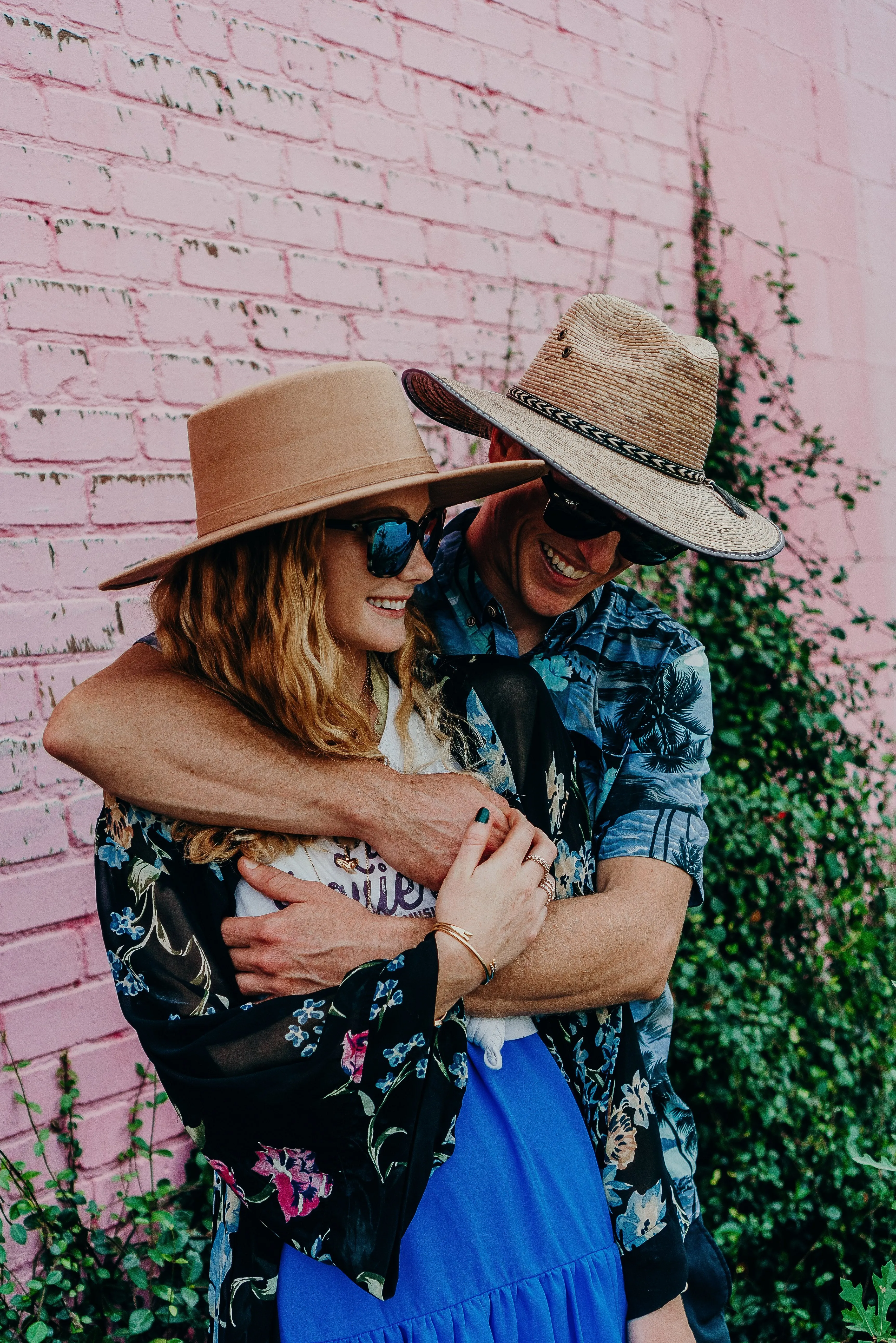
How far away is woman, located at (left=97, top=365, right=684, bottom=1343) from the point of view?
1.29 m

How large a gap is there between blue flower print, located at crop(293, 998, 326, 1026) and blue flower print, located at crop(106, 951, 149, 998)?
212 millimetres

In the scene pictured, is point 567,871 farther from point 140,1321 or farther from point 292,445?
point 140,1321

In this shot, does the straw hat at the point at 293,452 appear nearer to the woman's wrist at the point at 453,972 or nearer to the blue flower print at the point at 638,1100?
the woman's wrist at the point at 453,972

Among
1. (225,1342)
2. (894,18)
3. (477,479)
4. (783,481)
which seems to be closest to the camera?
(225,1342)

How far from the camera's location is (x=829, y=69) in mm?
4348

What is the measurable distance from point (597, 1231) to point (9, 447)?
6.01ft

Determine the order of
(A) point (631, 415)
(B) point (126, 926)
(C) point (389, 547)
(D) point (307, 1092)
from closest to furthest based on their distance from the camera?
(D) point (307, 1092), (B) point (126, 926), (C) point (389, 547), (A) point (631, 415)

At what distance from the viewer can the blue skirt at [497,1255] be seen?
1319 mm

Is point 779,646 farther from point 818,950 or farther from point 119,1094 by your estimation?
point 119,1094

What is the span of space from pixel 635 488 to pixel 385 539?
47cm

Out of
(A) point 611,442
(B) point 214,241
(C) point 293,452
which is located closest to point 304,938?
(C) point 293,452

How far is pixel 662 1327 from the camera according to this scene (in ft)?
4.89

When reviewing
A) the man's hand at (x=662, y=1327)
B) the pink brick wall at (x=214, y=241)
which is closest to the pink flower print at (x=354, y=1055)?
the man's hand at (x=662, y=1327)

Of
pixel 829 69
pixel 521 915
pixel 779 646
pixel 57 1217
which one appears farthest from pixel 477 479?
pixel 829 69
